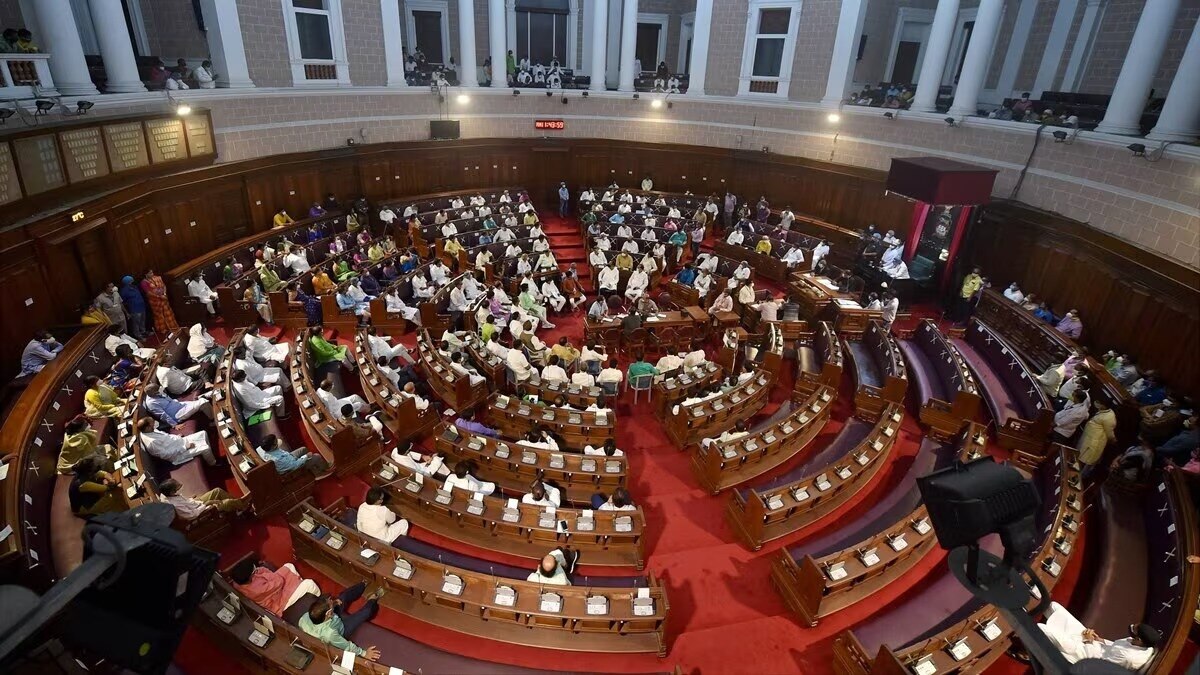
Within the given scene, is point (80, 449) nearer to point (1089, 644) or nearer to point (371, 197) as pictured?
point (1089, 644)

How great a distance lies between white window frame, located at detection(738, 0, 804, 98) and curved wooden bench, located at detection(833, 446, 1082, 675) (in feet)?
50.5

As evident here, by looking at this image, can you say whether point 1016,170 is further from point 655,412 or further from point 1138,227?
point 655,412

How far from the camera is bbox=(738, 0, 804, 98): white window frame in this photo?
1930cm

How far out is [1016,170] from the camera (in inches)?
581

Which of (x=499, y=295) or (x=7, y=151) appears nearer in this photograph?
(x=7, y=151)

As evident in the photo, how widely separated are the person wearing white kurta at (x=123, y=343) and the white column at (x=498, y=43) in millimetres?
14184

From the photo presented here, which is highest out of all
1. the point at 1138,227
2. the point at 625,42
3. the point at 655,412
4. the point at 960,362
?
the point at 625,42

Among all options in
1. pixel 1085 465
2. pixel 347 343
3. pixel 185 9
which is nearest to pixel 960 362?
pixel 1085 465

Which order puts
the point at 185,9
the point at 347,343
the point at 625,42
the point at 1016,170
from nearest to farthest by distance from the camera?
the point at 347,343 → the point at 1016,170 → the point at 185,9 → the point at 625,42

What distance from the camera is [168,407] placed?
9.25 metres

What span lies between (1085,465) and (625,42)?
1825cm

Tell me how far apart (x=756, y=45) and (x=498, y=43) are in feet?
28.1

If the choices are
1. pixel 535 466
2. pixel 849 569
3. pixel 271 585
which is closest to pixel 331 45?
pixel 535 466

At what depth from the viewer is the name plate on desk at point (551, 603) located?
652cm
